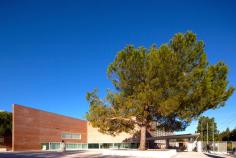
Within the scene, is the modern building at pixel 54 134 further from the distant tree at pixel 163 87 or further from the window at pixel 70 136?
the distant tree at pixel 163 87

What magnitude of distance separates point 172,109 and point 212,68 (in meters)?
5.56

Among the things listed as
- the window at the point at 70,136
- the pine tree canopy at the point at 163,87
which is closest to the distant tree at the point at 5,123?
the window at the point at 70,136

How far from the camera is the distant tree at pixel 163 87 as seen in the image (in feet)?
83.5

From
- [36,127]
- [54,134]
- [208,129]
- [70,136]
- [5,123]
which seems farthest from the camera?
[208,129]

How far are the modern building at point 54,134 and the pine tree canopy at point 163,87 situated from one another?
18.2 feet

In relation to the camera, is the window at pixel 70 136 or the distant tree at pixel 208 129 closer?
the window at pixel 70 136

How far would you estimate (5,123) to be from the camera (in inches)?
1895

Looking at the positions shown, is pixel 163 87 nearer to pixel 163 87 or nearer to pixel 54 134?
pixel 163 87

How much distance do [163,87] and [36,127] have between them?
29756mm

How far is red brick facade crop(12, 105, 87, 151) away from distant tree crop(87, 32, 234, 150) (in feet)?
59.0

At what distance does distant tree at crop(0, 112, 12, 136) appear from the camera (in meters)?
47.4

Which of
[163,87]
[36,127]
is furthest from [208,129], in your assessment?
[163,87]

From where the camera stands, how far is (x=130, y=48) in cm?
2812

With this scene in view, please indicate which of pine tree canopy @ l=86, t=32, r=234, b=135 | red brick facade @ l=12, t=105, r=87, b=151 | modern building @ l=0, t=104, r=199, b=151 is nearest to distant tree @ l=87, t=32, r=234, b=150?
pine tree canopy @ l=86, t=32, r=234, b=135
